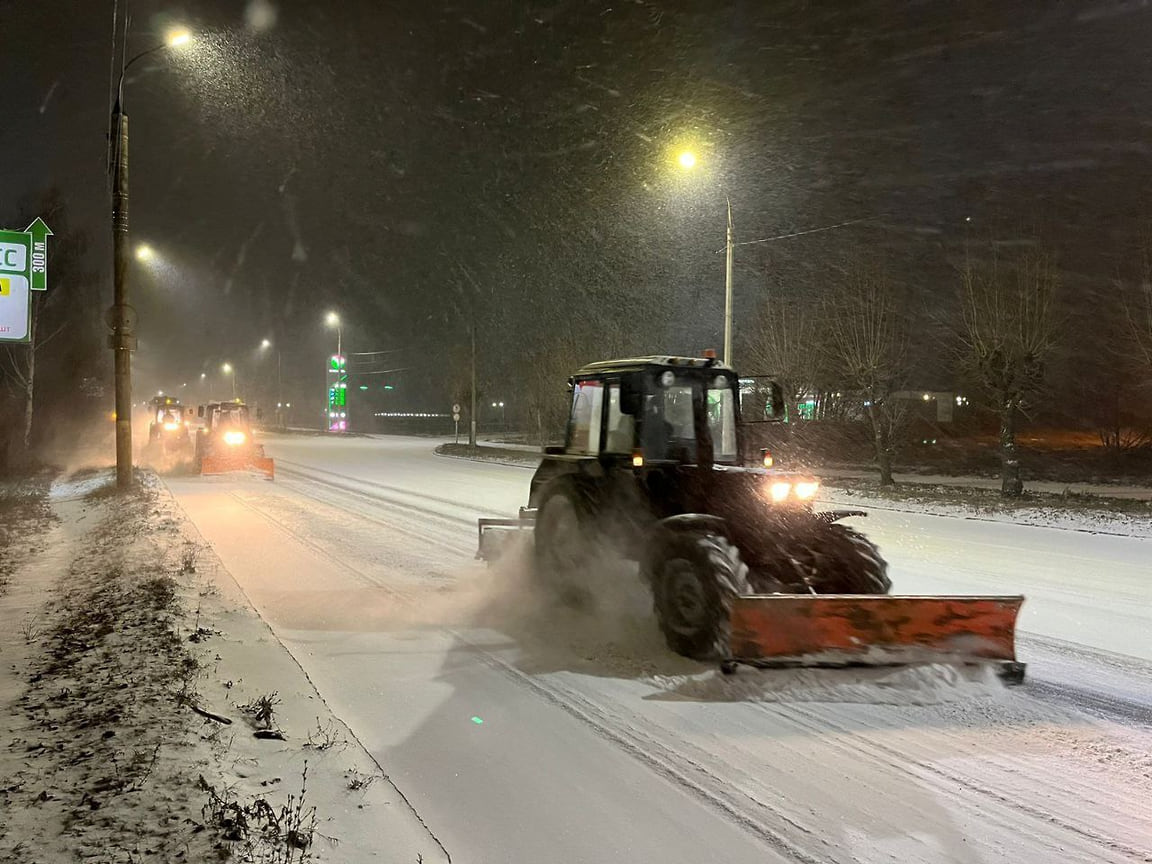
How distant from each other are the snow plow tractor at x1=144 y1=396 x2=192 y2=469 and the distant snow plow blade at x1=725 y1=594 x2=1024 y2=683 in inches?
1161

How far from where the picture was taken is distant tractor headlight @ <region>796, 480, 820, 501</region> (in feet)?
22.4


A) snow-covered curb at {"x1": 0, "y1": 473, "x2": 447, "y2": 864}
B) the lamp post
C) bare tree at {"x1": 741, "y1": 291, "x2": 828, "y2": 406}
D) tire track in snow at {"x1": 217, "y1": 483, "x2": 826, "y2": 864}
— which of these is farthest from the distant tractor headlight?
the lamp post

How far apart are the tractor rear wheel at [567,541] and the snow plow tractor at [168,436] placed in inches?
1045

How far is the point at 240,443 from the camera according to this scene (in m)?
26.5

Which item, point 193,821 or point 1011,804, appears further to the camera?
point 1011,804

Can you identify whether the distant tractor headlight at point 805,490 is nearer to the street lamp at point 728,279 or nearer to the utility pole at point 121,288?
the street lamp at point 728,279

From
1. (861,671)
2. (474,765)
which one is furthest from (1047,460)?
(474,765)

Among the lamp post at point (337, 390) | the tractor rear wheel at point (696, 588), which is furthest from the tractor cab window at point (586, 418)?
the lamp post at point (337, 390)

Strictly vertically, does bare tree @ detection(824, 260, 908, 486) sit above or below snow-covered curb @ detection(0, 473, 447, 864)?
above

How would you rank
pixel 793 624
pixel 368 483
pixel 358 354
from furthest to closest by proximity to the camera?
1. pixel 358 354
2. pixel 368 483
3. pixel 793 624

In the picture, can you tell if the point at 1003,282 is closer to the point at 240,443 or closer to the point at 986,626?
the point at 986,626

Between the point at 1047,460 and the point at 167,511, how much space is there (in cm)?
3333

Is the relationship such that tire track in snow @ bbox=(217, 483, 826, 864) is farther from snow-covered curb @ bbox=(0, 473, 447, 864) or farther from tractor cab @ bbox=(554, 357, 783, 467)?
tractor cab @ bbox=(554, 357, 783, 467)

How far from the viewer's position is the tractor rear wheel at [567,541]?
785 cm
